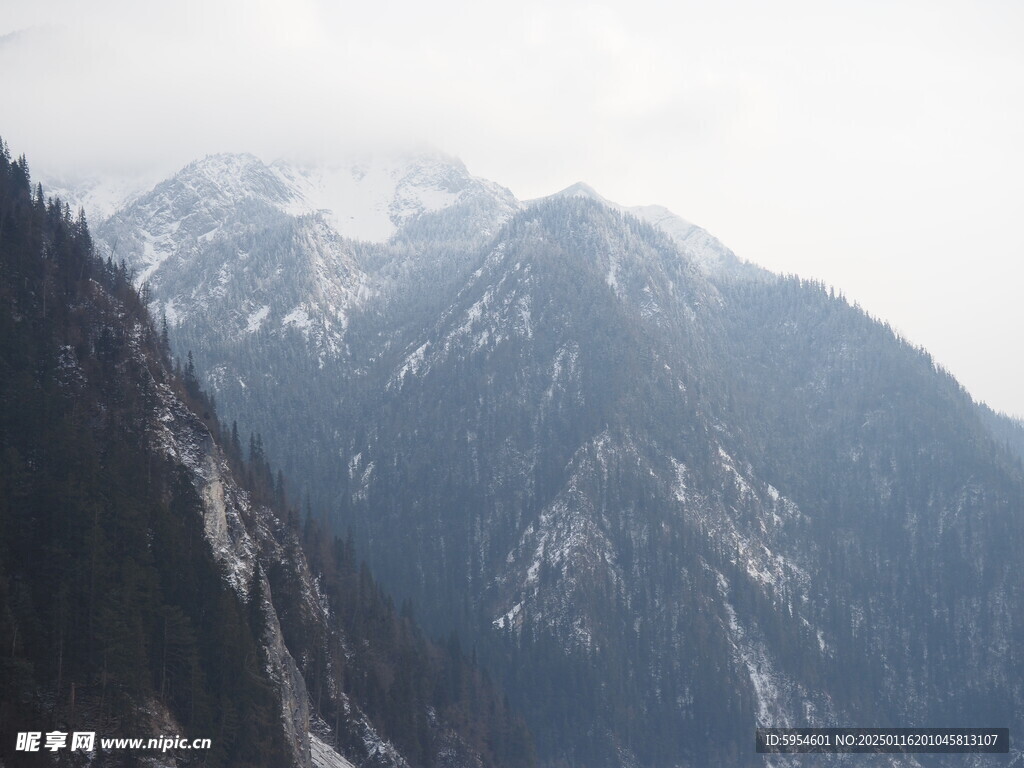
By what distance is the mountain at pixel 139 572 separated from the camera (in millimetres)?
87500

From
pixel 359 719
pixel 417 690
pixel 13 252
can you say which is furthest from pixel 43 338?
pixel 417 690

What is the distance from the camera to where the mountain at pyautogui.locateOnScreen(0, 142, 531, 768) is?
87.5 meters

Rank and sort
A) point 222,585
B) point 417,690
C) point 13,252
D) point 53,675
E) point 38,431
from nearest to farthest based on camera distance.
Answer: point 53,675, point 38,431, point 222,585, point 13,252, point 417,690

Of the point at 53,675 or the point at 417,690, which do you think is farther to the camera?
the point at 417,690

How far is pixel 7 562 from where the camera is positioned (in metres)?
88.3

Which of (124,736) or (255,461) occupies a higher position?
(255,461)

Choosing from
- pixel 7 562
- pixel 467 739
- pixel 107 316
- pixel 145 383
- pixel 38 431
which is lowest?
pixel 467 739

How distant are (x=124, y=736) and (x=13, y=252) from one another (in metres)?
62.6

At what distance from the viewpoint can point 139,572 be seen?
3848 inches

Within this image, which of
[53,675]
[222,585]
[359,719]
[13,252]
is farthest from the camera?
[359,719]

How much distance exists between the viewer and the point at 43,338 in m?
115

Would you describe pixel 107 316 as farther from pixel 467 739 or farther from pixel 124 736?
pixel 467 739

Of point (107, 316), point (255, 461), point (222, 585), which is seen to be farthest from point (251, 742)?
point (255, 461)

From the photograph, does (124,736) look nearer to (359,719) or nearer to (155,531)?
(155,531)
